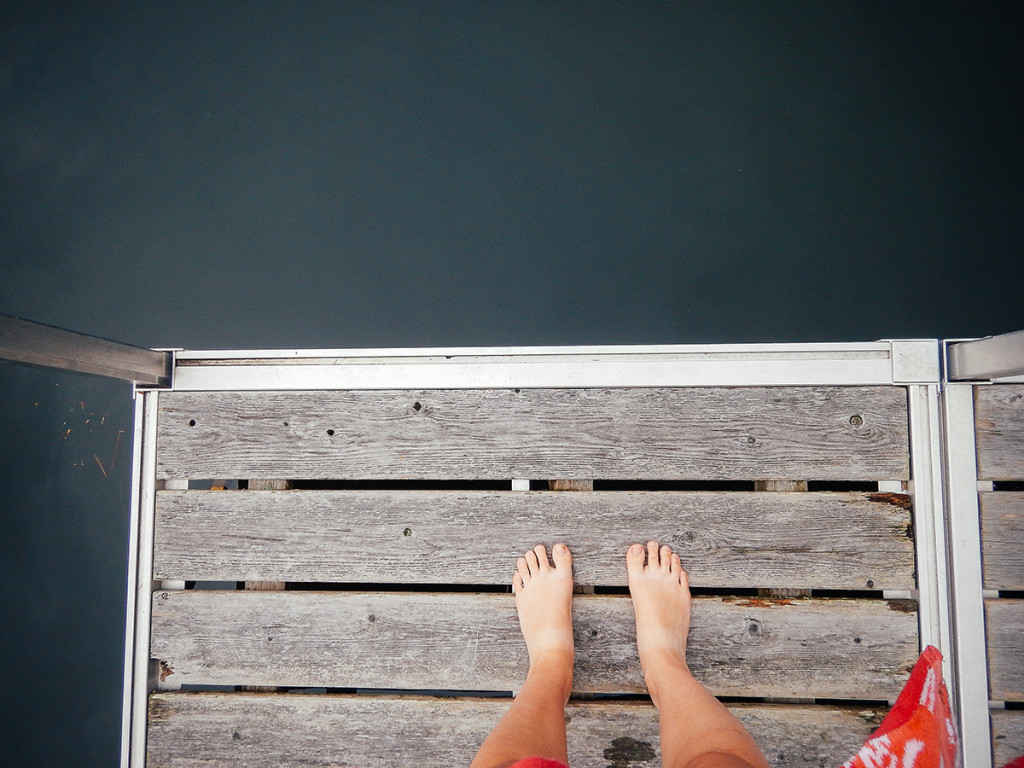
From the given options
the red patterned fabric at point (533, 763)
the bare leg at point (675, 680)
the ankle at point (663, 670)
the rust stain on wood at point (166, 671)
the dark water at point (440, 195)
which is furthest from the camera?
the dark water at point (440, 195)

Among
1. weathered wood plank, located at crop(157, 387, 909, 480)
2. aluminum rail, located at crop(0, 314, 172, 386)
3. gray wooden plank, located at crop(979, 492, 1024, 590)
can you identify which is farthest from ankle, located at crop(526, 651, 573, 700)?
aluminum rail, located at crop(0, 314, 172, 386)

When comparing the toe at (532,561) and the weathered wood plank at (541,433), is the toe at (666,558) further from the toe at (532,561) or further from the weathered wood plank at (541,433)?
the toe at (532,561)

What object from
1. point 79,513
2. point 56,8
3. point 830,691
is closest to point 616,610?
point 830,691

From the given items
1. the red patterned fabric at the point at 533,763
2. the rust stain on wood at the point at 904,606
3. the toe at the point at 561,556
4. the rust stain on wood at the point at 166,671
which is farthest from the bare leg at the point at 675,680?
the rust stain on wood at the point at 166,671

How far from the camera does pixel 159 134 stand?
5.25 feet

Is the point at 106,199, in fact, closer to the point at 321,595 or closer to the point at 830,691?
the point at 321,595

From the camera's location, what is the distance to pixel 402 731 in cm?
118

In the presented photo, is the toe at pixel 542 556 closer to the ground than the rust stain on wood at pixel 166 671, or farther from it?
farther from it

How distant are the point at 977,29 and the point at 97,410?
2803 millimetres

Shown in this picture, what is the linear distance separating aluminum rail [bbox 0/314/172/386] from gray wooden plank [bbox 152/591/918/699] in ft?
1.78

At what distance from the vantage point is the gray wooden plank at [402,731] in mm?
1137

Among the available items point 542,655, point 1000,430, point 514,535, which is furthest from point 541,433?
point 1000,430

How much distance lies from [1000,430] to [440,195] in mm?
1504

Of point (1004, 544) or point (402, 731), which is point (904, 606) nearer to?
point (1004, 544)
